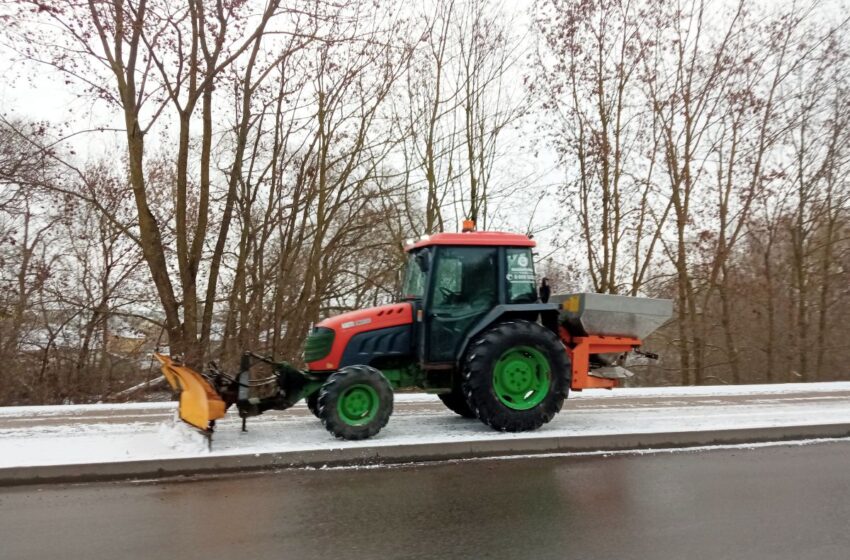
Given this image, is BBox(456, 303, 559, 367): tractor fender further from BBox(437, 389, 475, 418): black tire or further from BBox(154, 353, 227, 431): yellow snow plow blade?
BBox(154, 353, 227, 431): yellow snow plow blade

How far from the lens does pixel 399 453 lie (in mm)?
6723

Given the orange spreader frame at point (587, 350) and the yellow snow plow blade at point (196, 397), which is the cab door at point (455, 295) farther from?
the yellow snow plow blade at point (196, 397)

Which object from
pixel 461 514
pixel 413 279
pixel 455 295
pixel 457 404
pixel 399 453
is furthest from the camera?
pixel 457 404

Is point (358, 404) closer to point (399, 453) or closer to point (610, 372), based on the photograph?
point (399, 453)

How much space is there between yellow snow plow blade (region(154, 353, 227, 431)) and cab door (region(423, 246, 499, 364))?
7.63 ft

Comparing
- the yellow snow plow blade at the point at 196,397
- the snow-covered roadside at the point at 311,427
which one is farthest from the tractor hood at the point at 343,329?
the yellow snow plow blade at the point at 196,397

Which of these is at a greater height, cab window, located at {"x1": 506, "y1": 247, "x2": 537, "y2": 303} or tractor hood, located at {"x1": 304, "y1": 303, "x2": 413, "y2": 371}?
cab window, located at {"x1": 506, "y1": 247, "x2": 537, "y2": 303}

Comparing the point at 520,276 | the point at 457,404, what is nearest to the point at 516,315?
the point at 520,276

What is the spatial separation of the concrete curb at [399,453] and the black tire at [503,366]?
0.40 metres

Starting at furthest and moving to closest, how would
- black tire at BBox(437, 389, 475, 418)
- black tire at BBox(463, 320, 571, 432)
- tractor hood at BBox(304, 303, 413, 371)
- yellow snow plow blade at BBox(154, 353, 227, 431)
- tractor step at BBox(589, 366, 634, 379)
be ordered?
black tire at BBox(437, 389, 475, 418)
tractor step at BBox(589, 366, 634, 379)
tractor hood at BBox(304, 303, 413, 371)
black tire at BBox(463, 320, 571, 432)
yellow snow plow blade at BBox(154, 353, 227, 431)

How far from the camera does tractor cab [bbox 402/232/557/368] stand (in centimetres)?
750

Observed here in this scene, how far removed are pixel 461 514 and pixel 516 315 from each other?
3.23m

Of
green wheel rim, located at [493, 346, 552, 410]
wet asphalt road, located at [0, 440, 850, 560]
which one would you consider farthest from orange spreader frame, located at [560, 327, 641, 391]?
wet asphalt road, located at [0, 440, 850, 560]

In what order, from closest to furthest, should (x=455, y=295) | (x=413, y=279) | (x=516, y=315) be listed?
1. (x=455, y=295)
2. (x=516, y=315)
3. (x=413, y=279)
